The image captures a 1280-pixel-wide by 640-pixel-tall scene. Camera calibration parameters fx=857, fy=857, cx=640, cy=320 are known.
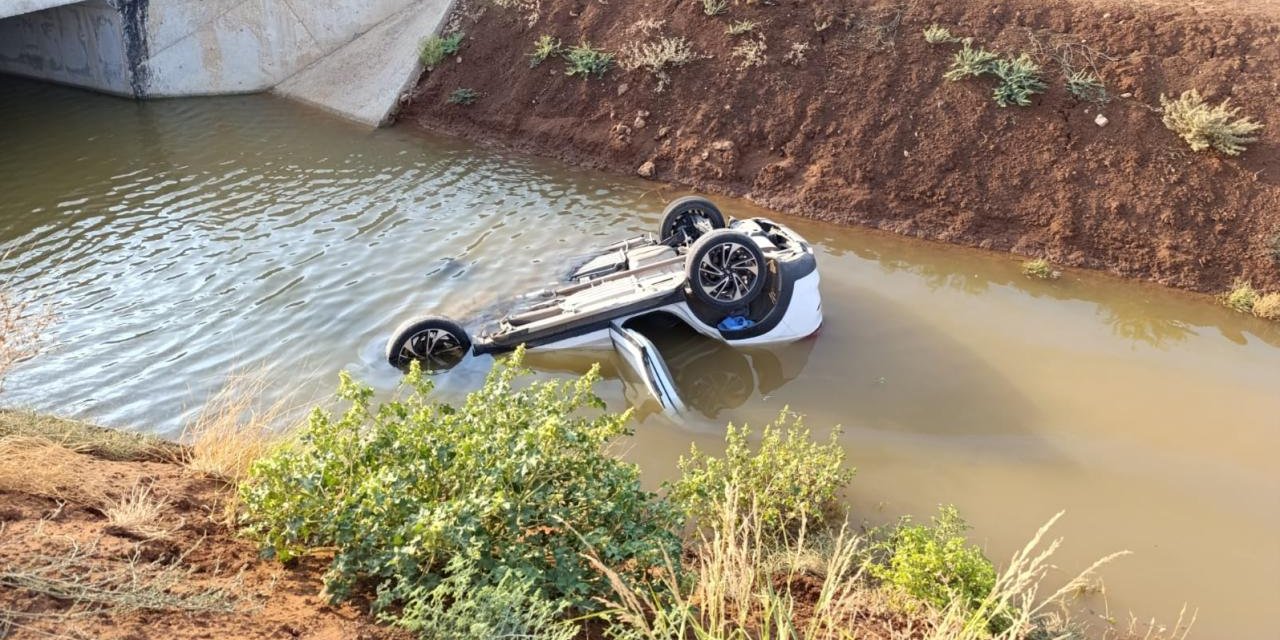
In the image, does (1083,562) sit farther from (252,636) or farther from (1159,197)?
(1159,197)

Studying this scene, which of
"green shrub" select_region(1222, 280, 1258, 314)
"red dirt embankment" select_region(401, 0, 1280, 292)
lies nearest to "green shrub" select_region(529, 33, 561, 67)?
A: "red dirt embankment" select_region(401, 0, 1280, 292)

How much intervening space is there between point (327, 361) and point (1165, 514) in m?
8.08

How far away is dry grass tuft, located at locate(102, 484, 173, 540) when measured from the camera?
15.9 ft

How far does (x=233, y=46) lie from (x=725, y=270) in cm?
1410

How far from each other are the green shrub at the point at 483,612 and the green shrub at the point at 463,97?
1341 cm

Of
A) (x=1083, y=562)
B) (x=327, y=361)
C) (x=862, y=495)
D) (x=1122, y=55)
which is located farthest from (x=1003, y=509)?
(x=1122, y=55)

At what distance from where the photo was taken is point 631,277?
956 cm

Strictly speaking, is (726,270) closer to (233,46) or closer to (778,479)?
(778,479)

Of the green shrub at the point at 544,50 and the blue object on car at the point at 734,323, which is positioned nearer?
the blue object on car at the point at 734,323

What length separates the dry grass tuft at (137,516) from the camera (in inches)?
190

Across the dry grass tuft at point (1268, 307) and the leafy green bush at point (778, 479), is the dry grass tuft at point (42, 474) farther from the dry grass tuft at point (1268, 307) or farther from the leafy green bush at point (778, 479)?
the dry grass tuft at point (1268, 307)

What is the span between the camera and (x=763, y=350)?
9.38 m

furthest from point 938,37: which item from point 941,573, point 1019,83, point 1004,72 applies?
point 941,573

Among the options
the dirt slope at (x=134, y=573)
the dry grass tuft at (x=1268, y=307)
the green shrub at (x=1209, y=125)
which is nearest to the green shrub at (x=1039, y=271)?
the dry grass tuft at (x=1268, y=307)
